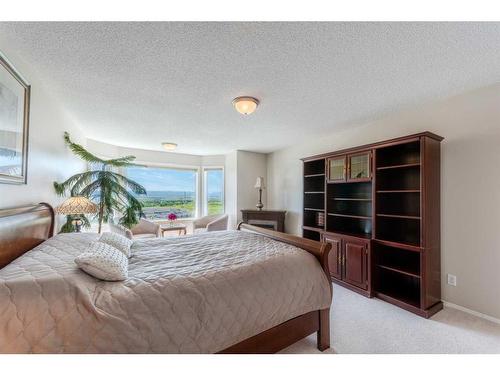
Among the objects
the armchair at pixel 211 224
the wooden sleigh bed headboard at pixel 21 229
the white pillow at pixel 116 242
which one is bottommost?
the armchair at pixel 211 224

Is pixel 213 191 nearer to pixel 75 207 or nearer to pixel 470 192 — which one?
pixel 75 207

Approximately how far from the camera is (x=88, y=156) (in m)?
2.79

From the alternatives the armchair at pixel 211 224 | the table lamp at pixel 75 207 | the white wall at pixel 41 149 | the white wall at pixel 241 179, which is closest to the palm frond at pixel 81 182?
the white wall at pixel 41 149

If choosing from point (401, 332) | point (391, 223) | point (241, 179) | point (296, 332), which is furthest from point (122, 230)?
point (391, 223)

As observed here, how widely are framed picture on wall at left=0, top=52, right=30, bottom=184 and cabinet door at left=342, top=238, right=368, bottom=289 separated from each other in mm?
3411

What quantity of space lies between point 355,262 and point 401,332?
0.92 meters

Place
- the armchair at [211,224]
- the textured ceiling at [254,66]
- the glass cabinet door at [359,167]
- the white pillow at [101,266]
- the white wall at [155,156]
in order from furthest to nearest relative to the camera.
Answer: the armchair at [211,224]
the white wall at [155,156]
the glass cabinet door at [359,167]
the textured ceiling at [254,66]
the white pillow at [101,266]

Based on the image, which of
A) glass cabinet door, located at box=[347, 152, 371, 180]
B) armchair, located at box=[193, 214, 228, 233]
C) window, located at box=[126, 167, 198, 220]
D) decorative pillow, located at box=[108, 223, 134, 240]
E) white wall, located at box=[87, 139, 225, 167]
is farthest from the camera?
window, located at box=[126, 167, 198, 220]

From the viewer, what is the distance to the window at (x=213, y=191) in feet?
18.1

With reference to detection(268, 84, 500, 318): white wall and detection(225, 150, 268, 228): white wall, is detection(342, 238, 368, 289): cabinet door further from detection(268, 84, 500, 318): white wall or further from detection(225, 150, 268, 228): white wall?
detection(225, 150, 268, 228): white wall

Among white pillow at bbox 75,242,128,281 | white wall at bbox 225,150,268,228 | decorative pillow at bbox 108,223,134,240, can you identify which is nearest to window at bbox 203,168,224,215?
white wall at bbox 225,150,268,228

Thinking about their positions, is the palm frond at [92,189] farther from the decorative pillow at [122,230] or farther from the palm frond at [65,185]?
the decorative pillow at [122,230]

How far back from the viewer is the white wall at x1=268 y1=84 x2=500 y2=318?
2.12 meters

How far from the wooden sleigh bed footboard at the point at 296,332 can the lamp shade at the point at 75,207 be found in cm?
197
